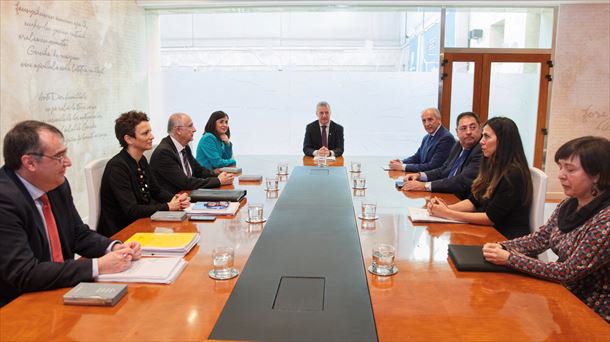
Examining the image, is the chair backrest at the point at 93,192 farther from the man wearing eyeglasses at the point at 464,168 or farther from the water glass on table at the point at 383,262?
the man wearing eyeglasses at the point at 464,168

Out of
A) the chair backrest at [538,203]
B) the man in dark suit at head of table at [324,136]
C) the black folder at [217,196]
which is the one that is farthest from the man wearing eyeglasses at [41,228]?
the man in dark suit at head of table at [324,136]

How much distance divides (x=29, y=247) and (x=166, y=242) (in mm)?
475

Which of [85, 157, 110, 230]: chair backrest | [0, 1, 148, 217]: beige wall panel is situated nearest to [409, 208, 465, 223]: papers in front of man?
[85, 157, 110, 230]: chair backrest

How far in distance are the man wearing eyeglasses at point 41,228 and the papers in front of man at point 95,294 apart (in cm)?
11

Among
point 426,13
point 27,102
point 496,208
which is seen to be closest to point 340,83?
point 426,13

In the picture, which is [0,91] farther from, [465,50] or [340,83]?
[465,50]

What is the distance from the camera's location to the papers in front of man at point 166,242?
1.78m

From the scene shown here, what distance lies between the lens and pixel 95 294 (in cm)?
136

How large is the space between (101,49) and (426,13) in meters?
3.93

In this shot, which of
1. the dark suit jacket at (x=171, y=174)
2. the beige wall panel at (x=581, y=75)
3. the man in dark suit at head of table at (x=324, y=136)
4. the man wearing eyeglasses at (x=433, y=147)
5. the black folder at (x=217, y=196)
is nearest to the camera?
the black folder at (x=217, y=196)

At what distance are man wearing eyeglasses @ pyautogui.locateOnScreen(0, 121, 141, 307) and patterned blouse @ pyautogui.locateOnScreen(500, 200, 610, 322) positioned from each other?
4.55 ft

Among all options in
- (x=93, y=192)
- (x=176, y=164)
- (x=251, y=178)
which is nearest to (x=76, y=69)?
(x=176, y=164)

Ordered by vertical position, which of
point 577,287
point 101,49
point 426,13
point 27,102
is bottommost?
point 577,287

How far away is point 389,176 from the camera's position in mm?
3709
